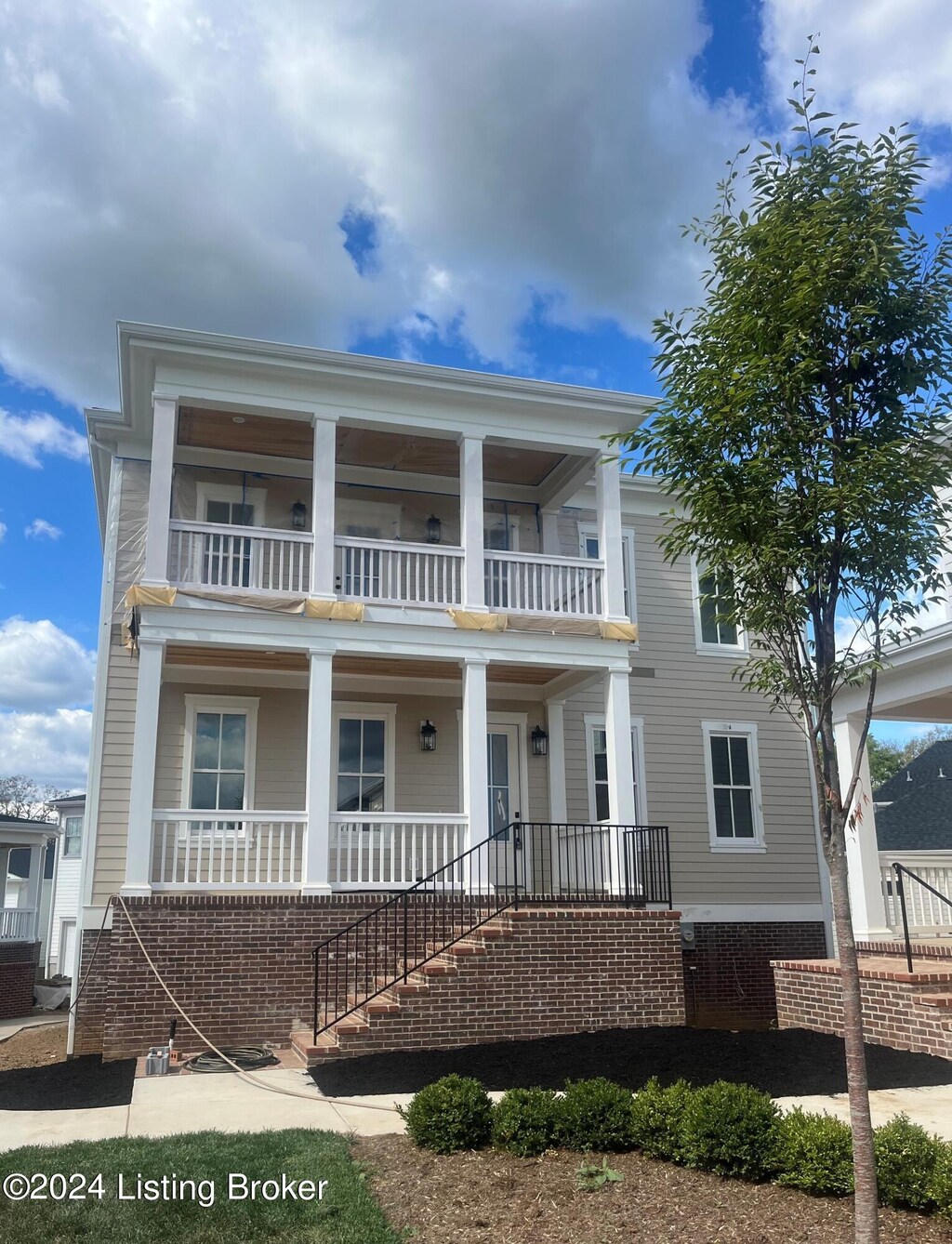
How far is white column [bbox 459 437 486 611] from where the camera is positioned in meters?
13.2

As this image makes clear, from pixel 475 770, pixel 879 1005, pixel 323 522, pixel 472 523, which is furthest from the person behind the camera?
pixel 472 523

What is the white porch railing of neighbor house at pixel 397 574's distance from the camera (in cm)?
1301

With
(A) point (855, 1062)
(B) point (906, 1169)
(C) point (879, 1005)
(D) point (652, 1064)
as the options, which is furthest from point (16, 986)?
(A) point (855, 1062)

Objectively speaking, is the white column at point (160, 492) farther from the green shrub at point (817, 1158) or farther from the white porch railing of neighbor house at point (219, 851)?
the green shrub at point (817, 1158)

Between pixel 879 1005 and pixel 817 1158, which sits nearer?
pixel 817 1158

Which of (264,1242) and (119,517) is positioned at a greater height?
(119,517)

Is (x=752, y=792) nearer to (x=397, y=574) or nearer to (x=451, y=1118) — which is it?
(x=397, y=574)

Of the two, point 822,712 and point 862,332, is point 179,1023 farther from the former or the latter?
point 862,332

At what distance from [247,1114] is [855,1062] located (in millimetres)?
4879

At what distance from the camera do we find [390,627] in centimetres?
1275

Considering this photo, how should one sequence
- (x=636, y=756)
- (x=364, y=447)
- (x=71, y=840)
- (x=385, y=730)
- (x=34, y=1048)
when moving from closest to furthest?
(x=34, y=1048) → (x=364, y=447) → (x=385, y=730) → (x=636, y=756) → (x=71, y=840)

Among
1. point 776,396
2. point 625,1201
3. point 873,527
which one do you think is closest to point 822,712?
point 873,527

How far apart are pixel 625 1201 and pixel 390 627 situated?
8.19m

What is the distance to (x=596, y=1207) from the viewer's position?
5.23m
